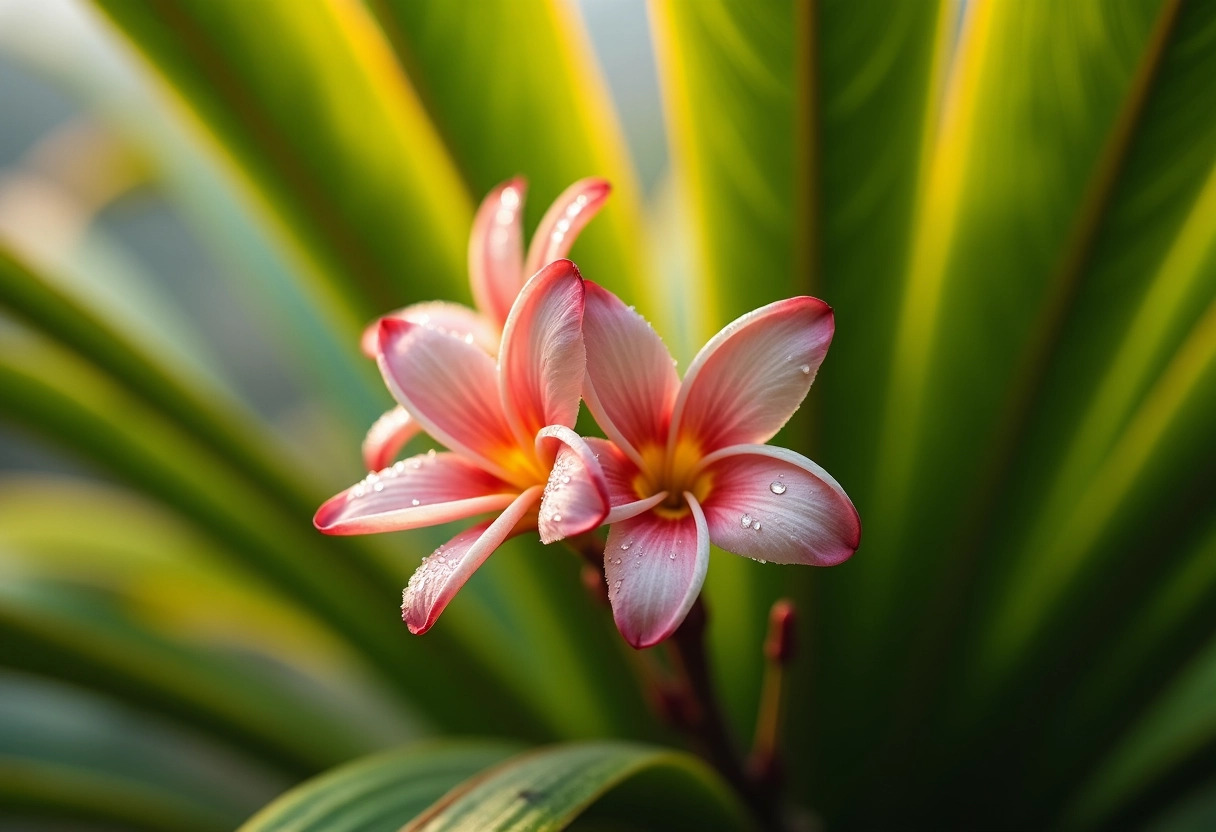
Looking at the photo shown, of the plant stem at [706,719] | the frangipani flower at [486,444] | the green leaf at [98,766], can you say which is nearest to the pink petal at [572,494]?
the frangipani flower at [486,444]

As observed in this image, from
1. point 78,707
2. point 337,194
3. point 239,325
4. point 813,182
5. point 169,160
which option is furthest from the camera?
point 239,325

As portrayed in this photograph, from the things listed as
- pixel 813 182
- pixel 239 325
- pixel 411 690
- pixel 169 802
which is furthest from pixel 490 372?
pixel 239 325

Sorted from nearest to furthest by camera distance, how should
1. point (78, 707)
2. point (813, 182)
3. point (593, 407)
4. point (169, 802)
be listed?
point (593, 407), point (813, 182), point (169, 802), point (78, 707)

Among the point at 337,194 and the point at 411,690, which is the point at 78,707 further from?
the point at 337,194

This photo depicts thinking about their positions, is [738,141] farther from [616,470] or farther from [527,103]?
[616,470]

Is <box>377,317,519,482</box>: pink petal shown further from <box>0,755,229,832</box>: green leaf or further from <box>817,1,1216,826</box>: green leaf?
<box>0,755,229,832</box>: green leaf

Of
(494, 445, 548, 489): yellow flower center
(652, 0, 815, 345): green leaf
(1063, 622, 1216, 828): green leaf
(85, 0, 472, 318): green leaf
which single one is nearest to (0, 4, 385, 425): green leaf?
(85, 0, 472, 318): green leaf
